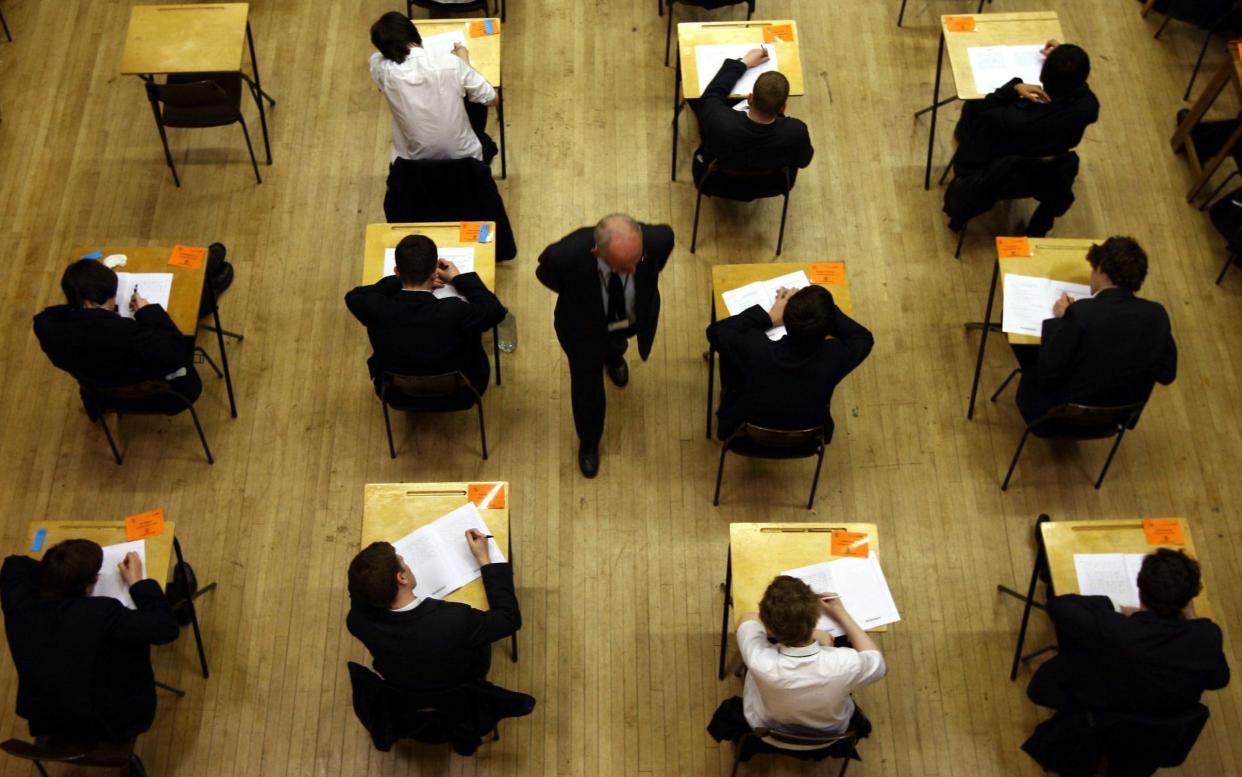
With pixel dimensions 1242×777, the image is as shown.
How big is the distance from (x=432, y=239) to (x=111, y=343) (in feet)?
4.89

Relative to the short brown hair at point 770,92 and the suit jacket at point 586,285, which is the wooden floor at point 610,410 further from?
the short brown hair at point 770,92

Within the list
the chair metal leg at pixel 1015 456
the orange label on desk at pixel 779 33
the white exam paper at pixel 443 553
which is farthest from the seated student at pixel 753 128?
the white exam paper at pixel 443 553

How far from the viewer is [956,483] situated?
5.93 m

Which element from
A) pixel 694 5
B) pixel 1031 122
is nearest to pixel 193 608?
pixel 694 5

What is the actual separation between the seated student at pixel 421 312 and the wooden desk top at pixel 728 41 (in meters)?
1.69

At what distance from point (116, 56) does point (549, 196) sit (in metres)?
2.96

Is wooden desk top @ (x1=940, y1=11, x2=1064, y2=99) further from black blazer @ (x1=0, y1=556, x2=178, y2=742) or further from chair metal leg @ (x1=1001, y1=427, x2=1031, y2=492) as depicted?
black blazer @ (x1=0, y1=556, x2=178, y2=742)

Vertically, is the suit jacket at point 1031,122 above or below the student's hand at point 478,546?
above

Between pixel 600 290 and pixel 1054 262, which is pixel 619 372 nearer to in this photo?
pixel 600 290

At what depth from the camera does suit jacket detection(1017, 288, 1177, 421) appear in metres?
5.20

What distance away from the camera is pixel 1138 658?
4.47 m

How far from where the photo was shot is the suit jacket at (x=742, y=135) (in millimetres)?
5945

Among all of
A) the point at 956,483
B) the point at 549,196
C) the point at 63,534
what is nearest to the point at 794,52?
the point at 549,196

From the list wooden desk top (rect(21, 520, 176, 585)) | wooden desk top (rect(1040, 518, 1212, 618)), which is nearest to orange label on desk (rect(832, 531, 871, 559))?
wooden desk top (rect(1040, 518, 1212, 618))
